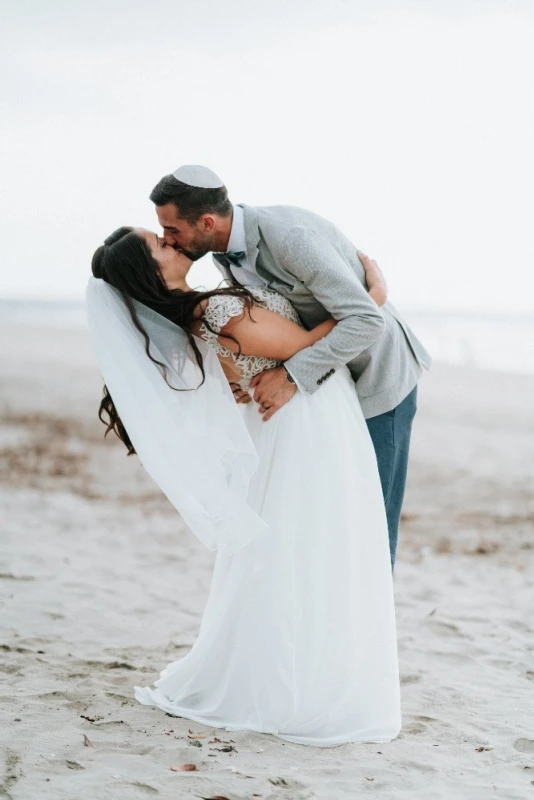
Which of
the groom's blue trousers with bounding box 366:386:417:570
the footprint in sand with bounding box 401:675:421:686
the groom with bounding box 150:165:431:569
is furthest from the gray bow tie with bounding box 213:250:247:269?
the footprint in sand with bounding box 401:675:421:686

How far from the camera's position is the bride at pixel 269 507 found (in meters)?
3.39

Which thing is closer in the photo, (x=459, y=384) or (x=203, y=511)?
(x=203, y=511)

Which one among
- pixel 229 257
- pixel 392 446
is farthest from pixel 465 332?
pixel 229 257

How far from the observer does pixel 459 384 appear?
1614 centimetres

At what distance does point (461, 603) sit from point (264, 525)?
2.63 metres

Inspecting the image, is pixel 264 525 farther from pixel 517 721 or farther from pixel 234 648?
pixel 517 721

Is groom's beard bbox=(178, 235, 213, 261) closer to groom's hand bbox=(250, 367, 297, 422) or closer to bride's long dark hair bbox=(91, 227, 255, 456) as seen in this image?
bride's long dark hair bbox=(91, 227, 255, 456)

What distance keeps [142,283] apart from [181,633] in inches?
89.2

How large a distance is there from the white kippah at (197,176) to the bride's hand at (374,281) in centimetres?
74

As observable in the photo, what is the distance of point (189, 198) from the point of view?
11.0ft

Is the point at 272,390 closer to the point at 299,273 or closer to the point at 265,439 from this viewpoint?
the point at 265,439

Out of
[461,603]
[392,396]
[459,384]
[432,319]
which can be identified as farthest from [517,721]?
[432,319]

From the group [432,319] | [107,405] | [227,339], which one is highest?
[227,339]

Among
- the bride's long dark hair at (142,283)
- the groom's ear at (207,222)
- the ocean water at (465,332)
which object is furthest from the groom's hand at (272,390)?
the ocean water at (465,332)
